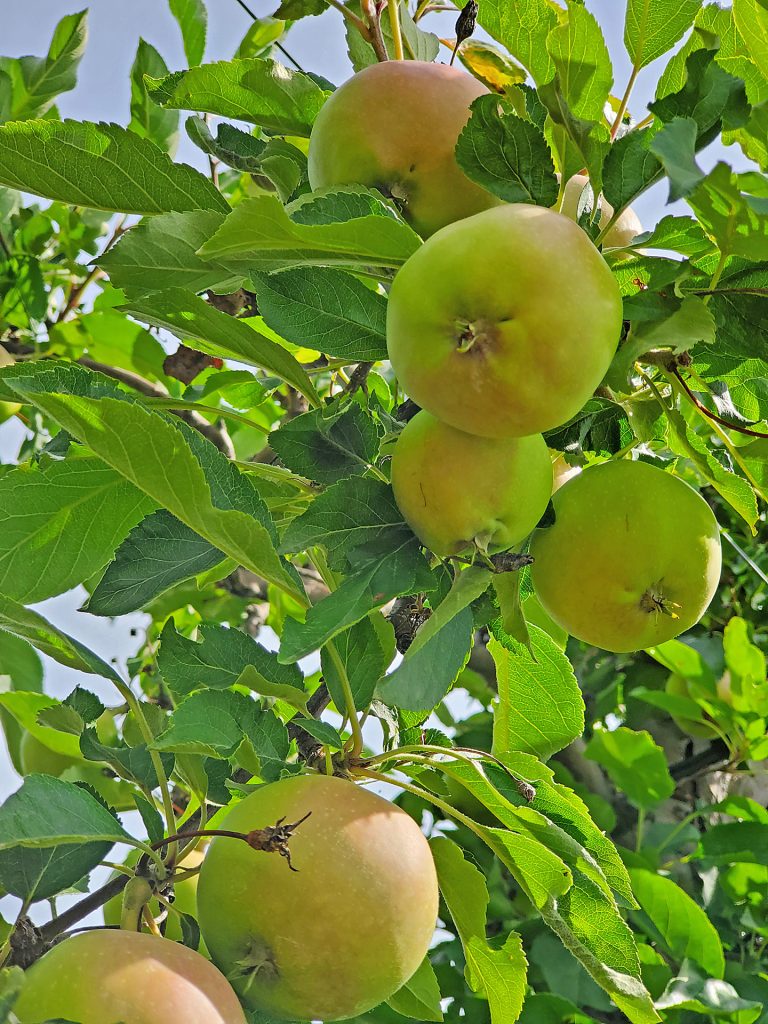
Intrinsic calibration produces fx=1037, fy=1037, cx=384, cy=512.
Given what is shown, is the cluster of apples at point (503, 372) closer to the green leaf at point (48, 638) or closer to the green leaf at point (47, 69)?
the green leaf at point (48, 638)

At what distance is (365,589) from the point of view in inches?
26.1

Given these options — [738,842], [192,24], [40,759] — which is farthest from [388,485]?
[738,842]

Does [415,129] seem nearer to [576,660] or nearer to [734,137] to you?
[734,137]

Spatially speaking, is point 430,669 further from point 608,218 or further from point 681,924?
point 681,924

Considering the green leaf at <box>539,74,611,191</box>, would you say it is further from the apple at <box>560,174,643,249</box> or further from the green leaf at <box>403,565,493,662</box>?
the green leaf at <box>403,565,493,662</box>

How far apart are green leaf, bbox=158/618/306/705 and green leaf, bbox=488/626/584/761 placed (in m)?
0.25

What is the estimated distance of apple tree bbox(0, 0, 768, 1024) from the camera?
62cm

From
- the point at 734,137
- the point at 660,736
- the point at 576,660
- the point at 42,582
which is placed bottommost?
Answer: the point at 660,736

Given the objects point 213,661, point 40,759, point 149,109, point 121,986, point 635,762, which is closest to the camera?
point 121,986

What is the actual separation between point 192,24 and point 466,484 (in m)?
1.22

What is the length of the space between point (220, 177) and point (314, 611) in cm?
164

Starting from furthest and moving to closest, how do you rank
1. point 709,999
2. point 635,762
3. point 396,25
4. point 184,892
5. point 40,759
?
point 635,762 < point 709,999 < point 40,759 < point 184,892 < point 396,25

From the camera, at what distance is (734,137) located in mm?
801

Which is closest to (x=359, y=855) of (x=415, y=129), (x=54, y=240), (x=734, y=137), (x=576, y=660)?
(x=415, y=129)
